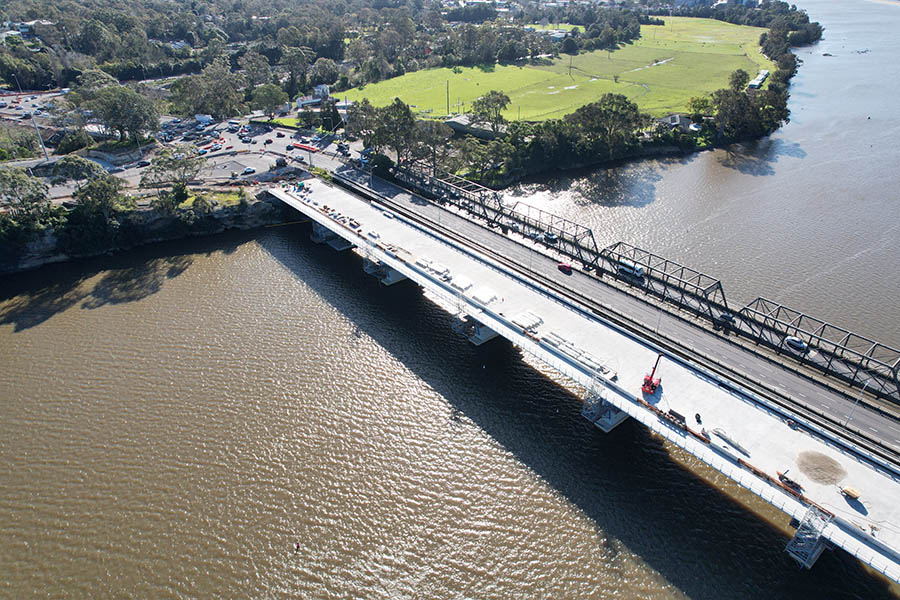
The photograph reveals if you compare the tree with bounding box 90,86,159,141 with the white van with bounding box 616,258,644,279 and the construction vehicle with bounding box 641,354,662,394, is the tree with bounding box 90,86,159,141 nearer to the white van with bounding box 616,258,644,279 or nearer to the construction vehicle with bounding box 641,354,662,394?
the white van with bounding box 616,258,644,279

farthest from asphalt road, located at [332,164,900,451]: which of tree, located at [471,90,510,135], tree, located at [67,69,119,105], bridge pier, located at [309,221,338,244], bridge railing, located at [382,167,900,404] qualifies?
tree, located at [67,69,119,105]

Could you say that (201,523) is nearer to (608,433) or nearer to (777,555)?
(608,433)

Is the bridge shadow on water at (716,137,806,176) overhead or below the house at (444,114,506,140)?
below

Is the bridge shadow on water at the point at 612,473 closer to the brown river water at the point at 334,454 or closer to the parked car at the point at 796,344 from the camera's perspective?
the brown river water at the point at 334,454

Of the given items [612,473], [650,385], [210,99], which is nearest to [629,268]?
[650,385]

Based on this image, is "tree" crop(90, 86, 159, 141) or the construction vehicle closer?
the construction vehicle

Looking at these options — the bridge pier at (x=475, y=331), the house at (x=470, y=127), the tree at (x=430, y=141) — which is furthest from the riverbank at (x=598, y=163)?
the bridge pier at (x=475, y=331)

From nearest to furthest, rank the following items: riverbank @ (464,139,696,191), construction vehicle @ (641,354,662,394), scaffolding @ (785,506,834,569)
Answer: scaffolding @ (785,506,834,569), construction vehicle @ (641,354,662,394), riverbank @ (464,139,696,191)
